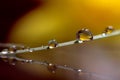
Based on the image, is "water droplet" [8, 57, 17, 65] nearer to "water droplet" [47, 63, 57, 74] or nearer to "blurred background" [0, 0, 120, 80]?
"water droplet" [47, 63, 57, 74]

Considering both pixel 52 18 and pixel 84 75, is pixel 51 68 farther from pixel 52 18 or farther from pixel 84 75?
pixel 52 18

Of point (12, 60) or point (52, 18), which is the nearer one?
point (12, 60)

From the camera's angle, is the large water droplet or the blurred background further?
the blurred background

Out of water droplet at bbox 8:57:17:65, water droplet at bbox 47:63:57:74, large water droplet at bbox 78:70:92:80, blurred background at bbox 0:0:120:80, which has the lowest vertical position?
large water droplet at bbox 78:70:92:80

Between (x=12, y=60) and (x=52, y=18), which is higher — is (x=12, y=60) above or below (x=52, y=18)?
below

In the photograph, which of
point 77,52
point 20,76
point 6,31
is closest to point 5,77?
point 20,76

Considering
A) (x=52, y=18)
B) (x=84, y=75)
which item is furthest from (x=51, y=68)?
(x=52, y=18)

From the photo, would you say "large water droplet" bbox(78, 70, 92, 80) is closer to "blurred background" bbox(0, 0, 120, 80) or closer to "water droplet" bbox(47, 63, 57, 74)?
"water droplet" bbox(47, 63, 57, 74)

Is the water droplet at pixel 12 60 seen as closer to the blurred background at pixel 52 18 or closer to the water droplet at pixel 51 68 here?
the water droplet at pixel 51 68

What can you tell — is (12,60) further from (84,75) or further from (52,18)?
(52,18)

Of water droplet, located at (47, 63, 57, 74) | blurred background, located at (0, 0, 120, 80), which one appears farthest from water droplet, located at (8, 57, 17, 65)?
blurred background, located at (0, 0, 120, 80)

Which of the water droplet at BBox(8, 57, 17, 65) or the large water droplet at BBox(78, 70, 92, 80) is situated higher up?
the water droplet at BBox(8, 57, 17, 65)
